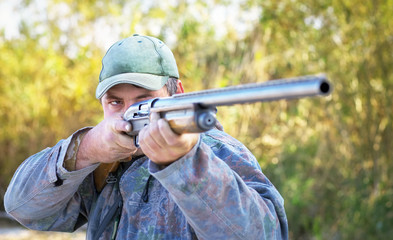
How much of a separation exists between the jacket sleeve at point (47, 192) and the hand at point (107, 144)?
6 centimetres

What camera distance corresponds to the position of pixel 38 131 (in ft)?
28.1

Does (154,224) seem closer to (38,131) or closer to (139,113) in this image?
(139,113)

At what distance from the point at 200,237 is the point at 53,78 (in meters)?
7.55

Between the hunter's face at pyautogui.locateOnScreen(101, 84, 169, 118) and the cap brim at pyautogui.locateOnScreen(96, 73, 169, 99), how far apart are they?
33 millimetres

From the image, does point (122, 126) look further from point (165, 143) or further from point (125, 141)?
point (165, 143)

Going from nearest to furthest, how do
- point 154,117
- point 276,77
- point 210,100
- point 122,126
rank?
point 210,100 → point 154,117 → point 122,126 → point 276,77

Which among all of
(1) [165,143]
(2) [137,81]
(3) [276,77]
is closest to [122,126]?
(2) [137,81]

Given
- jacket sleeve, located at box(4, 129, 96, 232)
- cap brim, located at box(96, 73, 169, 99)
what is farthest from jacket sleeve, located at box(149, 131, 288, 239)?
jacket sleeve, located at box(4, 129, 96, 232)

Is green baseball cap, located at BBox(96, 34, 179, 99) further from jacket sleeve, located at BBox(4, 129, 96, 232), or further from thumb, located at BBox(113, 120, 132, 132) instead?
jacket sleeve, located at BBox(4, 129, 96, 232)

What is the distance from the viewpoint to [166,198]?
2.00 metres

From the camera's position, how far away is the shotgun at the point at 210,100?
4.10ft

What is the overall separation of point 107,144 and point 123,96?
0.88ft

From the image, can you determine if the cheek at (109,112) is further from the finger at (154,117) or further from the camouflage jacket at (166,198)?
the finger at (154,117)

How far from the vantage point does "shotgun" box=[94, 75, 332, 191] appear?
1251 millimetres
